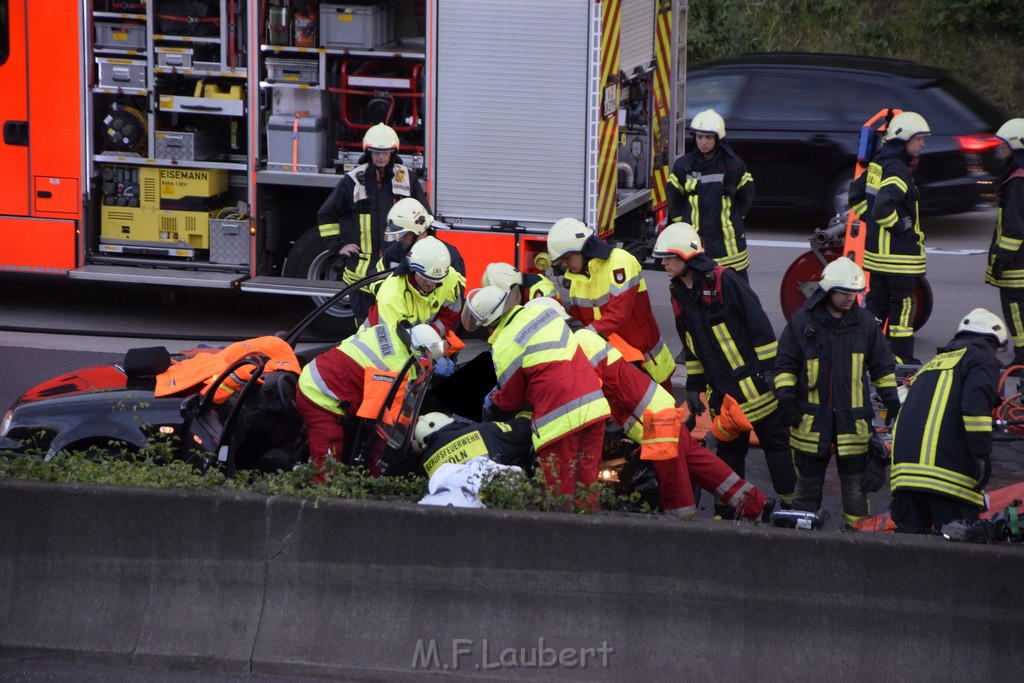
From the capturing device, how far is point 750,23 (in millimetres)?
19844

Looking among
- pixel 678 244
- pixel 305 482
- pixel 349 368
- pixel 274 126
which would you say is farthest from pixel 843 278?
pixel 274 126

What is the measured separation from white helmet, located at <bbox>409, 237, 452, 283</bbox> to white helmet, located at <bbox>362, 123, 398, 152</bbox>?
226 centimetres

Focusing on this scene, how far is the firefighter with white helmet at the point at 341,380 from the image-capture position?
5.80 metres

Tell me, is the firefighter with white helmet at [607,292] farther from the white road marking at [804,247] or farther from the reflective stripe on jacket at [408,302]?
the white road marking at [804,247]

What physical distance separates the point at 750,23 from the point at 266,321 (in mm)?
11733

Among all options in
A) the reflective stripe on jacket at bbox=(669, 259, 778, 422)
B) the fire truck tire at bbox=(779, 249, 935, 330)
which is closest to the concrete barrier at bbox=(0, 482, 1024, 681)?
the reflective stripe on jacket at bbox=(669, 259, 778, 422)

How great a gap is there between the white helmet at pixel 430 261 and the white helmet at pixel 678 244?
3.53 feet

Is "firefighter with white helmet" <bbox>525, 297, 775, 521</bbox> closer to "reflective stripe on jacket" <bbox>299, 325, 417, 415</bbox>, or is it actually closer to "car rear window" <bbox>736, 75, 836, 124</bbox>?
"reflective stripe on jacket" <bbox>299, 325, 417, 415</bbox>

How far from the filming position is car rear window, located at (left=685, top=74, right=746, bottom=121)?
13766 mm

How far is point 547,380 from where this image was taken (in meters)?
5.52

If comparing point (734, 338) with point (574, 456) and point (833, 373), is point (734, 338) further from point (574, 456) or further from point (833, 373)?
point (574, 456)

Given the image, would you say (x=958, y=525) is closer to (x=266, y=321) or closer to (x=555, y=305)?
(x=555, y=305)

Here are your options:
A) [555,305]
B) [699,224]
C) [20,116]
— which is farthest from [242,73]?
[555,305]

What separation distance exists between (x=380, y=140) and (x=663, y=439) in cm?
362
